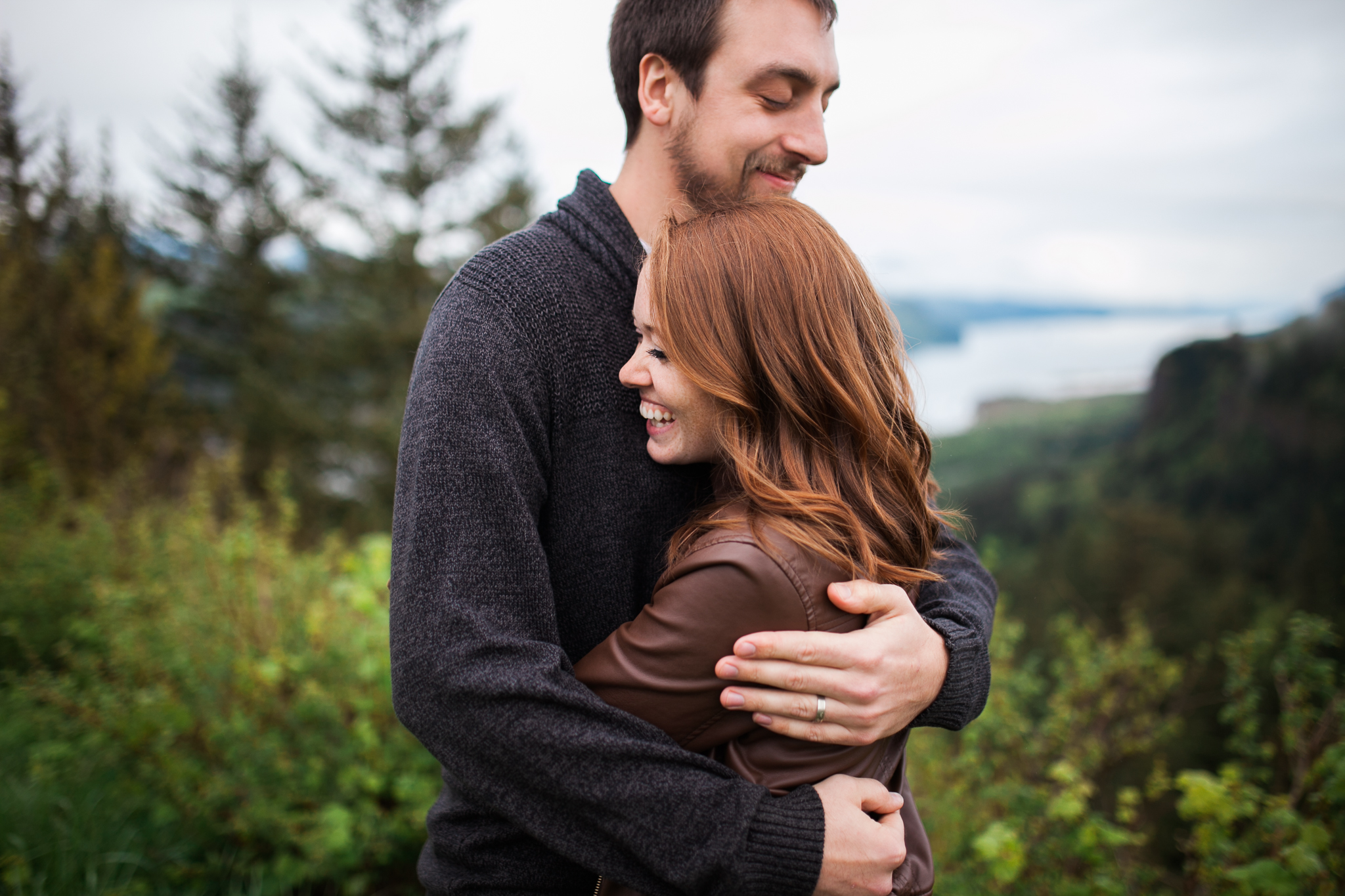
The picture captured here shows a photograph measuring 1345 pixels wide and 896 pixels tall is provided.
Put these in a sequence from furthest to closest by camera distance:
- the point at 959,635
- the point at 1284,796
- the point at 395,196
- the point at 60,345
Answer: the point at 395,196, the point at 60,345, the point at 1284,796, the point at 959,635

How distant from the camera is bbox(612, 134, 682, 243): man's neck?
63.3 inches

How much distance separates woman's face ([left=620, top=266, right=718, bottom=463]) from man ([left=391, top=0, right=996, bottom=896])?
4cm

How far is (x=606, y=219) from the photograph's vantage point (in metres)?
1.49

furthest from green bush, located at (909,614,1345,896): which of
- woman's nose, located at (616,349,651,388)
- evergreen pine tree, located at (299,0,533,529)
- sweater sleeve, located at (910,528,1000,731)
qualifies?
evergreen pine tree, located at (299,0,533,529)

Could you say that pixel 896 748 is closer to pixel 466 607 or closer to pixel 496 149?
pixel 466 607

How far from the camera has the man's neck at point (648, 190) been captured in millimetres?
1608

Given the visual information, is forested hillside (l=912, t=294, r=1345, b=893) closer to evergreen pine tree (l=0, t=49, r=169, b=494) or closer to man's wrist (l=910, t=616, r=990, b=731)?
man's wrist (l=910, t=616, r=990, b=731)

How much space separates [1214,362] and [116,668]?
8341mm

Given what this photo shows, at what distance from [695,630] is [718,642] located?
0.04 meters

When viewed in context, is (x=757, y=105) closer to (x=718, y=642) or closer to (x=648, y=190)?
(x=648, y=190)

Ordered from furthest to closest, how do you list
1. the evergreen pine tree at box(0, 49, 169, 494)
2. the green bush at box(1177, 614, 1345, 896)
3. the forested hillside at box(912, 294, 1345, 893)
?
the evergreen pine tree at box(0, 49, 169, 494), the forested hillside at box(912, 294, 1345, 893), the green bush at box(1177, 614, 1345, 896)

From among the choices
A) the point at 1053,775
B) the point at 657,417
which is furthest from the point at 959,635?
the point at 1053,775

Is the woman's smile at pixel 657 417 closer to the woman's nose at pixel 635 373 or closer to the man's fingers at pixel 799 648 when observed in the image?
the woman's nose at pixel 635 373

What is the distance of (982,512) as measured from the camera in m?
10.7
